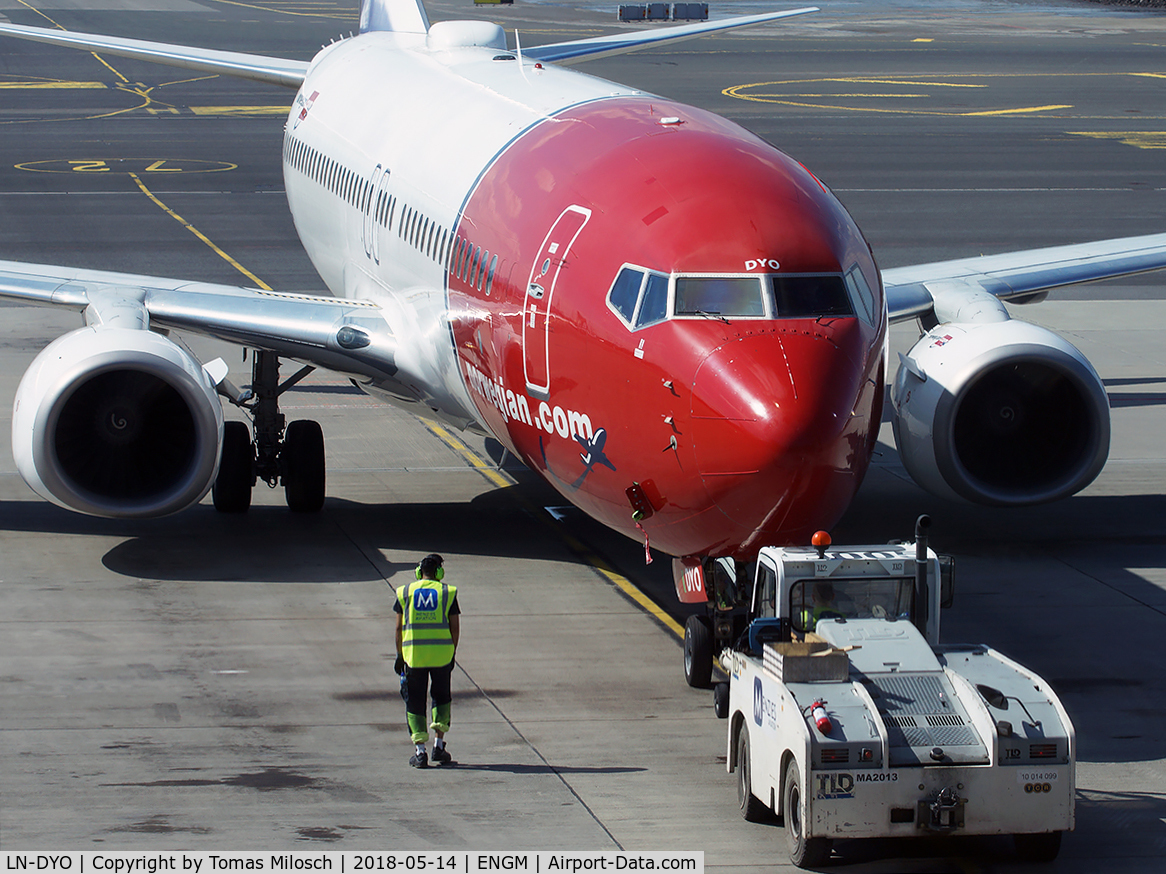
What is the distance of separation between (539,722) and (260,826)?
2885 mm

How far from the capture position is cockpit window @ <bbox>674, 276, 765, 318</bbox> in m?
13.0

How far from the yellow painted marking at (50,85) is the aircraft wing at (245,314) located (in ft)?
160

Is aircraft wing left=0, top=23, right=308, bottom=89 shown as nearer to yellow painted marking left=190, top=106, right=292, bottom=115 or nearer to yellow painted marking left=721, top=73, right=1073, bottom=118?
yellow painted marking left=190, top=106, right=292, bottom=115

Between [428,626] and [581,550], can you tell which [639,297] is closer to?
[428,626]

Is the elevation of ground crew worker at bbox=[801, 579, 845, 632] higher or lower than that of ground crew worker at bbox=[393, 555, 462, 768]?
higher

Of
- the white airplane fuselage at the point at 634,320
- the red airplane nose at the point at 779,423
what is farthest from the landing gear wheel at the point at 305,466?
the red airplane nose at the point at 779,423

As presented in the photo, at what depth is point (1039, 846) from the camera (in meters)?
11.4

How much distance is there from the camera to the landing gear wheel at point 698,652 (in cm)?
1445

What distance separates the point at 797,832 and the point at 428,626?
3256 millimetres

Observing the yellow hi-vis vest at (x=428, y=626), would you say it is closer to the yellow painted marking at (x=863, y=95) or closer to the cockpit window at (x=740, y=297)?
the cockpit window at (x=740, y=297)

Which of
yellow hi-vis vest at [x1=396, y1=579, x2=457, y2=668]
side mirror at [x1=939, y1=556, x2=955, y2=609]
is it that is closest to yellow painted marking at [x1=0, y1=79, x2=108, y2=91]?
yellow hi-vis vest at [x1=396, y1=579, x2=457, y2=668]

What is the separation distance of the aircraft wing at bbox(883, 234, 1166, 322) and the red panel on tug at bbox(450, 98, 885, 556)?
489 cm

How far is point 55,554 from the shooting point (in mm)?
18453

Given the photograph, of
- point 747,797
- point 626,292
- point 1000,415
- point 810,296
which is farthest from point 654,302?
point 1000,415
